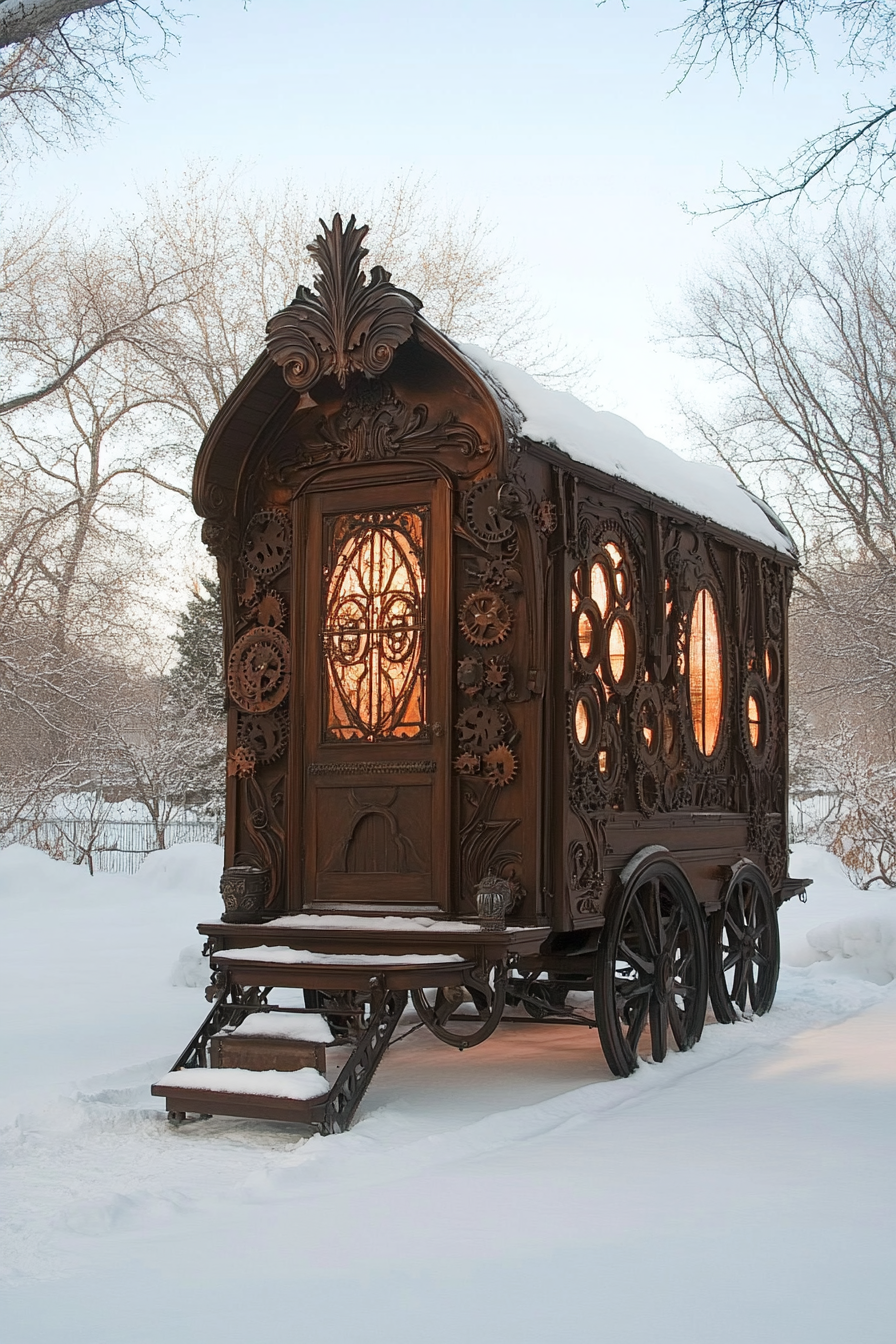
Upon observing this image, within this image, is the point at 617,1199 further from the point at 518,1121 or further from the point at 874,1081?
the point at 874,1081

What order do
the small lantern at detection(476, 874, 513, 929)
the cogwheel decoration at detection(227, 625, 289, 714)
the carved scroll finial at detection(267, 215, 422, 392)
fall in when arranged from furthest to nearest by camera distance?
the cogwheel decoration at detection(227, 625, 289, 714) < the carved scroll finial at detection(267, 215, 422, 392) < the small lantern at detection(476, 874, 513, 929)

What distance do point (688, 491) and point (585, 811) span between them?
2.71 metres

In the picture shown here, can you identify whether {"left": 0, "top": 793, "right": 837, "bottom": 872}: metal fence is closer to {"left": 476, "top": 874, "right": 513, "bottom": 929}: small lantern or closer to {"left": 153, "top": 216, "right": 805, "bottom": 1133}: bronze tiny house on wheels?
{"left": 153, "top": 216, "right": 805, "bottom": 1133}: bronze tiny house on wheels

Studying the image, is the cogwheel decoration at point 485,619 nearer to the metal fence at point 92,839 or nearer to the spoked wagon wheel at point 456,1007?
the spoked wagon wheel at point 456,1007

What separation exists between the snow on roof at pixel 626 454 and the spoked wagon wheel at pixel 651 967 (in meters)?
2.33

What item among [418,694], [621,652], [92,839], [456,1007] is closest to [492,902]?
[456,1007]

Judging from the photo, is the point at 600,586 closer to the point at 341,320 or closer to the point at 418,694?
the point at 418,694

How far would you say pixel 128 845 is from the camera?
87.3ft

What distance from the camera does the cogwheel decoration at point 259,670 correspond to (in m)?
8.11

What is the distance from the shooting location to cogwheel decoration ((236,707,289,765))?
811 centimetres

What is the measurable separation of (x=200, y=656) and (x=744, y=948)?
2170cm

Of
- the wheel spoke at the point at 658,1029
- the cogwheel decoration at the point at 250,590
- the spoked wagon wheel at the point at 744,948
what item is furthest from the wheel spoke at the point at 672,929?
the cogwheel decoration at the point at 250,590

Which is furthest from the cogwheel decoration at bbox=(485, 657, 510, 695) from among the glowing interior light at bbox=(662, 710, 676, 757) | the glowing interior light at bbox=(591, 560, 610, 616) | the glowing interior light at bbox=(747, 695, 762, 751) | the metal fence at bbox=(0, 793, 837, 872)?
the metal fence at bbox=(0, 793, 837, 872)

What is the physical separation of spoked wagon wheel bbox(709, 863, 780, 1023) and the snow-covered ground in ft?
1.35
